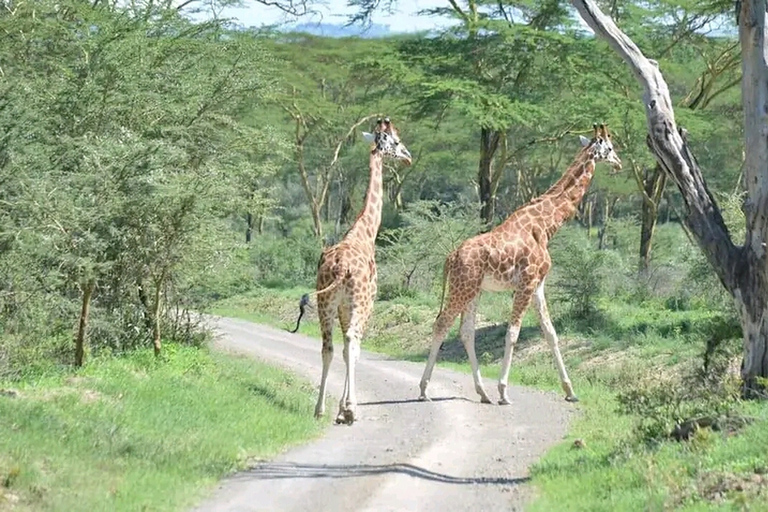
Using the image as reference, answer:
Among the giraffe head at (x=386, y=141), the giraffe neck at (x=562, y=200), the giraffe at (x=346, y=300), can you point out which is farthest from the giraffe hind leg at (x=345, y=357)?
the giraffe neck at (x=562, y=200)

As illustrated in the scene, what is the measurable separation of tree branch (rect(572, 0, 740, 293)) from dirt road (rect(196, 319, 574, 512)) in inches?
98.5

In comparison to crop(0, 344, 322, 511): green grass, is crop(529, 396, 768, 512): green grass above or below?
above

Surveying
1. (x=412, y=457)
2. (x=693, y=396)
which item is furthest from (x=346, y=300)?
(x=693, y=396)

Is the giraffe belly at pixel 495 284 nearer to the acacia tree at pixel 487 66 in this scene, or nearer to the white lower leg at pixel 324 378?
the white lower leg at pixel 324 378

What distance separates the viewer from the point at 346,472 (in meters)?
9.27

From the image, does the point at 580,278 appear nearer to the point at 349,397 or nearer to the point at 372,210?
the point at 372,210

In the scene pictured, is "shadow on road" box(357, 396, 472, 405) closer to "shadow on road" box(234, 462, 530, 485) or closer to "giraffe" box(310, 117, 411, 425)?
"giraffe" box(310, 117, 411, 425)

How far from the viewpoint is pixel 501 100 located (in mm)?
24953

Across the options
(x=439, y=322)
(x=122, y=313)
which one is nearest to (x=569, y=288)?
(x=439, y=322)

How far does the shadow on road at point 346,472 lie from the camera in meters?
9.05

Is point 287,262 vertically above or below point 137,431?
below

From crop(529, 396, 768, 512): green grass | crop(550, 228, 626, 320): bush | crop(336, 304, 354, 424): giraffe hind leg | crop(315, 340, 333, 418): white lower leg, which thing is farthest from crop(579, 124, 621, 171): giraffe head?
crop(529, 396, 768, 512): green grass

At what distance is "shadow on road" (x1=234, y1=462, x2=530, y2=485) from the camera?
29.7ft

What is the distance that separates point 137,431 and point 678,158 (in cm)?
570
